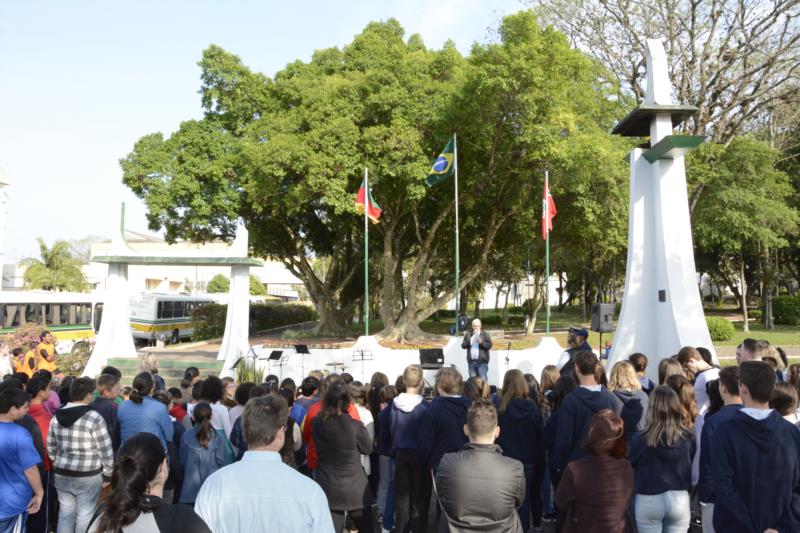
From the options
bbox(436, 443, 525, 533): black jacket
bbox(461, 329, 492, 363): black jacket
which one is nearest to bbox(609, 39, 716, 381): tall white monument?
bbox(461, 329, 492, 363): black jacket

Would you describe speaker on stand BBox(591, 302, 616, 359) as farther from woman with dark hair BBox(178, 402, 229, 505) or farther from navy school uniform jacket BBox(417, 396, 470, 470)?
woman with dark hair BBox(178, 402, 229, 505)

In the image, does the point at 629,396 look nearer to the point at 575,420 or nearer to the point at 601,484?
the point at 575,420

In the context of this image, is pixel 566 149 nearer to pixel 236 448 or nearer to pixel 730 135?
pixel 730 135

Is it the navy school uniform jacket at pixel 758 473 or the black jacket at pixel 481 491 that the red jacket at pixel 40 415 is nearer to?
the black jacket at pixel 481 491

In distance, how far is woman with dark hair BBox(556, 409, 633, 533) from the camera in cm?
351

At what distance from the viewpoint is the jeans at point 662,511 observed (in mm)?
4254

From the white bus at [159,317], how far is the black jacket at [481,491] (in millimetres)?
30964

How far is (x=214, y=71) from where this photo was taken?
91.4 feet

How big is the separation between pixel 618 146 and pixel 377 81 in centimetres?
1032

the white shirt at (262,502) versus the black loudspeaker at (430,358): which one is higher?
the white shirt at (262,502)

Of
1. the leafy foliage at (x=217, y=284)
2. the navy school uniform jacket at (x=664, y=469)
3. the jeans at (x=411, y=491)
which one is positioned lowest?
the jeans at (x=411, y=491)

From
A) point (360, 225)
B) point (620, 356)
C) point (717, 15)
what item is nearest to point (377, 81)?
point (360, 225)

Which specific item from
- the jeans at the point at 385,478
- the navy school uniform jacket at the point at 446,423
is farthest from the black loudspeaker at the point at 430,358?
the navy school uniform jacket at the point at 446,423

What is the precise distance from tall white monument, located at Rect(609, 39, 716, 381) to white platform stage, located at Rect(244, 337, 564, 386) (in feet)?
10.7
